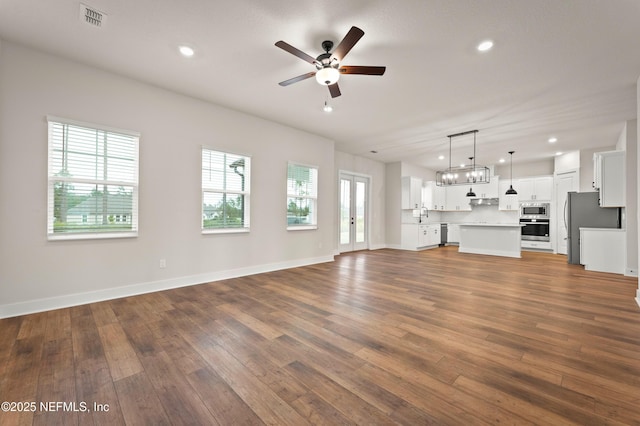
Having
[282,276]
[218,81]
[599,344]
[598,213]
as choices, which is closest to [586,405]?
[599,344]

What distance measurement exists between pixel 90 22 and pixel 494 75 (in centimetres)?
471

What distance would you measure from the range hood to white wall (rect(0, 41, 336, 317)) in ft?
24.6

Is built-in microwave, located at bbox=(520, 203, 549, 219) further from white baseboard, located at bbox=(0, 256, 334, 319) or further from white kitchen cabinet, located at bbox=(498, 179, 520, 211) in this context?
white baseboard, located at bbox=(0, 256, 334, 319)

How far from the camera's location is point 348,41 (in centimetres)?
245

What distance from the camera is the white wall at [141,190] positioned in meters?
3.04

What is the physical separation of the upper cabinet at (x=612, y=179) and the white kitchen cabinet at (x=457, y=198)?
471cm

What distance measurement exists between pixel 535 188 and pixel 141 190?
10.6 meters

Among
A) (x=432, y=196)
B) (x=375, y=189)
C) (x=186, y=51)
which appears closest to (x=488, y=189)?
(x=432, y=196)

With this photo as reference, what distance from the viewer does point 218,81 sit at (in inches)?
151

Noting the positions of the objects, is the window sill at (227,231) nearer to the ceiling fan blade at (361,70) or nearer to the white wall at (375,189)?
the ceiling fan blade at (361,70)

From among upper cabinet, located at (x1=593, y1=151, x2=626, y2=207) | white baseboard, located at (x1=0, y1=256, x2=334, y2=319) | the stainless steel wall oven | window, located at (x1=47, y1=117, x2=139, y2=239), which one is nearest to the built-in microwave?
the stainless steel wall oven

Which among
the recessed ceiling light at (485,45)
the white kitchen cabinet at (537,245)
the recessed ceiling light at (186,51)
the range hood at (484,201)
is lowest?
the white kitchen cabinet at (537,245)

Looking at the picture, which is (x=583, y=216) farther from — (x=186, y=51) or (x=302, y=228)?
(x=186, y=51)

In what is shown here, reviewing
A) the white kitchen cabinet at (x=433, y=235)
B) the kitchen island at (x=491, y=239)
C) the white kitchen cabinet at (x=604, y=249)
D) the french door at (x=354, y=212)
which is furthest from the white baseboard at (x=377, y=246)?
the white kitchen cabinet at (x=604, y=249)
